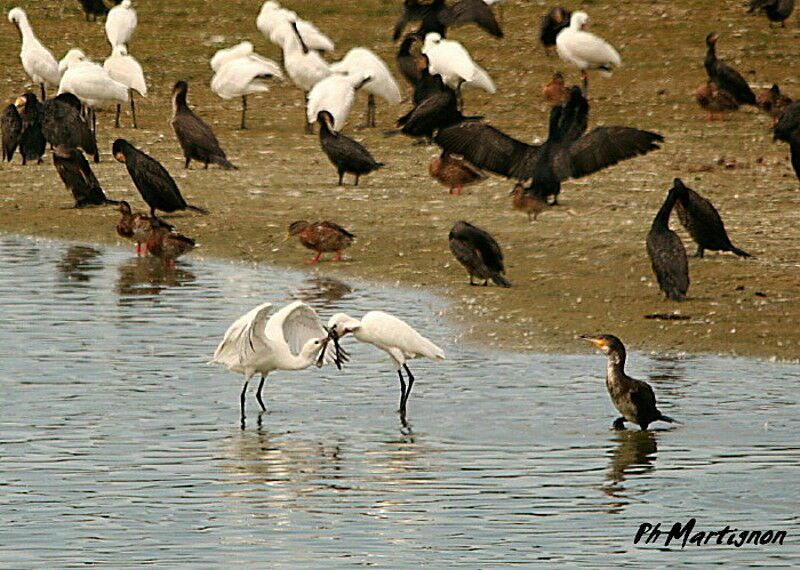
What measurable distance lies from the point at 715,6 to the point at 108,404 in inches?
860

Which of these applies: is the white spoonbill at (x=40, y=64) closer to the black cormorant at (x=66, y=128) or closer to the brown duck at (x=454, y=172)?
the black cormorant at (x=66, y=128)

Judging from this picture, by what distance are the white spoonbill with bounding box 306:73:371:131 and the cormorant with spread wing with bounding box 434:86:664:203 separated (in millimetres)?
3691

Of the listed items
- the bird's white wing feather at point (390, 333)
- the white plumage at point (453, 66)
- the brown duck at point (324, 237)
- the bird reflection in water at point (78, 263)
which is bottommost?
the bird reflection in water at point (78, 263)

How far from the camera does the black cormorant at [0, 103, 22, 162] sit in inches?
836

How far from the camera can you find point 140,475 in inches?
350

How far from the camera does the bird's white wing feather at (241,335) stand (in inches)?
411

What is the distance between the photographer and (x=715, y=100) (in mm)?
23812

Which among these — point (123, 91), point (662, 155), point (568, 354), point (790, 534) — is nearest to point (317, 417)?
point (568, 354)

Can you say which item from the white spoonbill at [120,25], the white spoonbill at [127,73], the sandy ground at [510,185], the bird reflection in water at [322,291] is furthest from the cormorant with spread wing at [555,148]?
the white spoonbill at [120,25]

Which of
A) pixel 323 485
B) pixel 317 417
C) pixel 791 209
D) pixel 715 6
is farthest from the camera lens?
pixel 715 6

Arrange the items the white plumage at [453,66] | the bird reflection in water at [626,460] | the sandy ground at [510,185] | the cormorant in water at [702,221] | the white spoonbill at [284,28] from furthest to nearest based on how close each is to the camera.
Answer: the white spoonbill at [284,28]
the white plumage at [453,66]
the cormorant in water at [702,221]
the sandy ground at [510,185]
the bird reflection in water at [626,460]

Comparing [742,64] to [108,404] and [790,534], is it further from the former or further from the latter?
[790,534]
